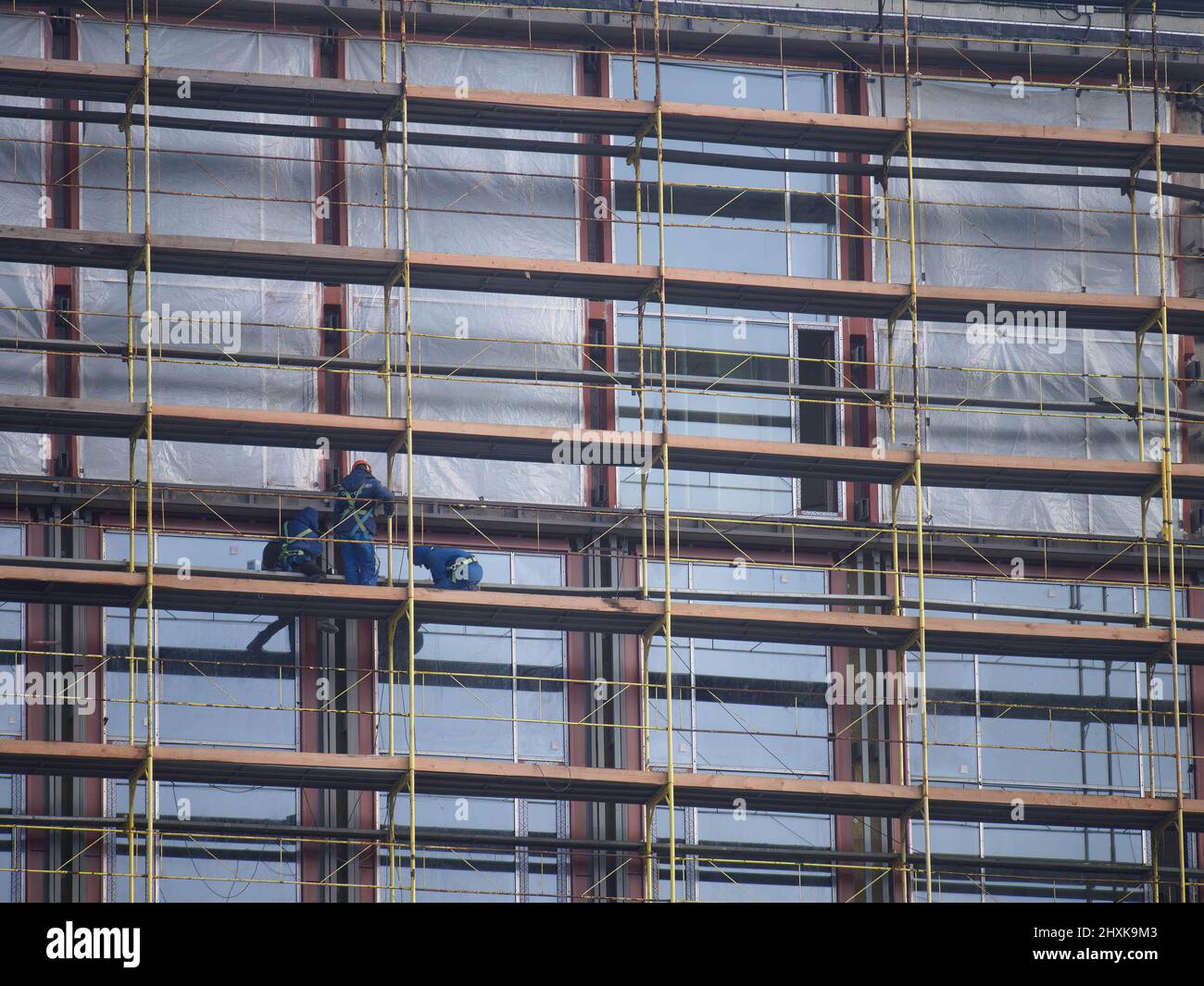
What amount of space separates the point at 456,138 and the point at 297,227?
249cm

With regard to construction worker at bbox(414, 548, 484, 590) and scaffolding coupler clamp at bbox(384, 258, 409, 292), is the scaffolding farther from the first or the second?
construction worker at bbox(414, 548, 484, 590)

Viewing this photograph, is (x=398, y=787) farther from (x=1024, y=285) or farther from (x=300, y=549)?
(x=1024, y=285)

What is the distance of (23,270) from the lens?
39719mm

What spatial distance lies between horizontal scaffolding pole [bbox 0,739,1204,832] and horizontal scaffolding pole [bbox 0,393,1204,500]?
4.07 meters

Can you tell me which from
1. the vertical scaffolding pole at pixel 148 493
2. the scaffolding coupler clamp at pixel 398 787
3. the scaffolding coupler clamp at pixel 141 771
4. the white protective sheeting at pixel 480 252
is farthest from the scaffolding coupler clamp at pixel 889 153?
the scaffolding coupler clamp at pixel 141 771

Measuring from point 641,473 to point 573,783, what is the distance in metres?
4.85

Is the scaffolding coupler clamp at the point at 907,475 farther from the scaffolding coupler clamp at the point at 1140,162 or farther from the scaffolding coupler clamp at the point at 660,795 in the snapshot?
the scaffolding coupler clamp at the point at 1140,162

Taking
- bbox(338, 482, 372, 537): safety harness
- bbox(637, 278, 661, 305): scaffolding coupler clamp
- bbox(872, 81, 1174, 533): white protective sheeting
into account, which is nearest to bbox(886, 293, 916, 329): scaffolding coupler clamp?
bbox(872, 81, 1174, 533): white protective sheeting

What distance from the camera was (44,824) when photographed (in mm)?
37625
